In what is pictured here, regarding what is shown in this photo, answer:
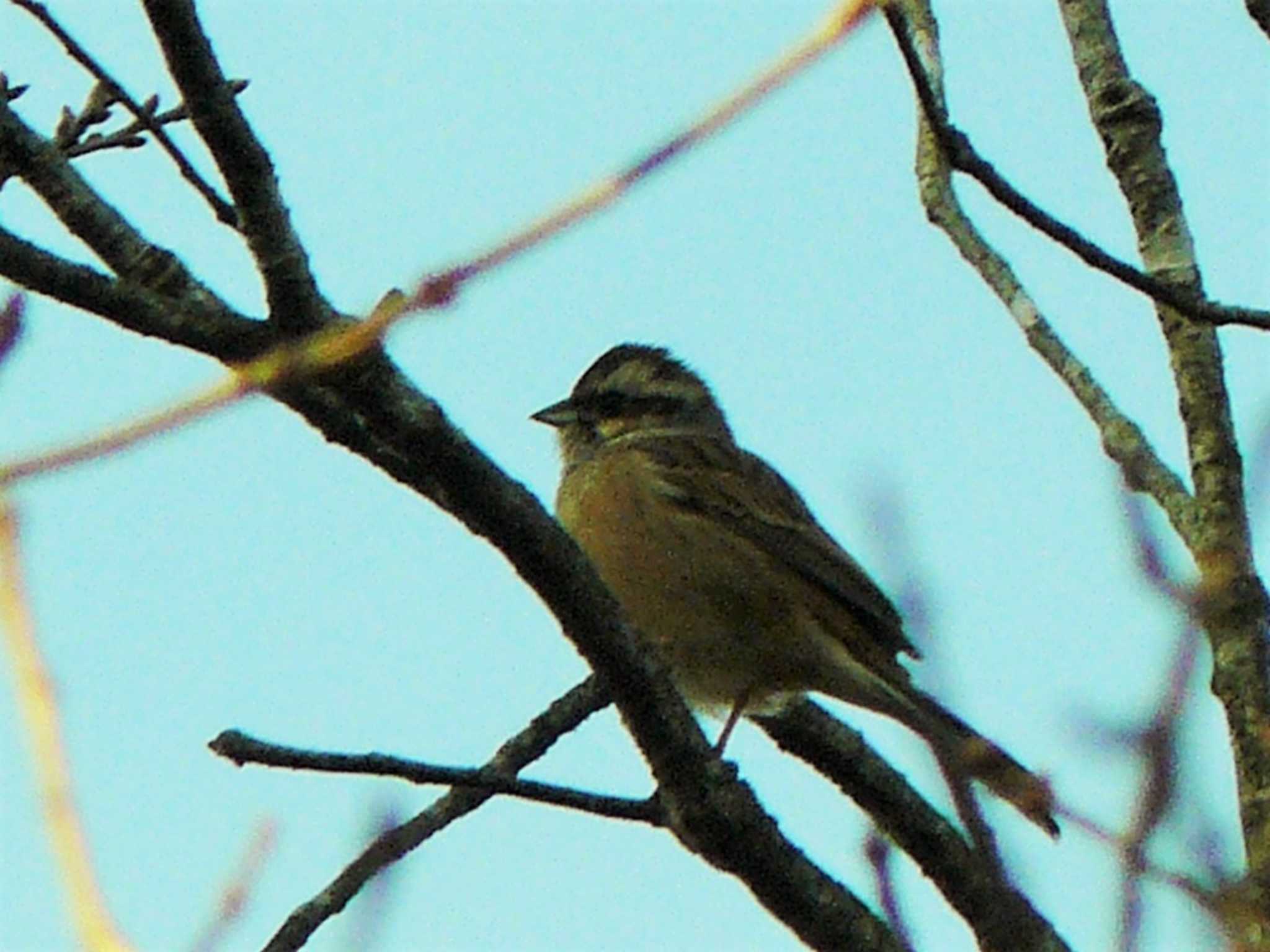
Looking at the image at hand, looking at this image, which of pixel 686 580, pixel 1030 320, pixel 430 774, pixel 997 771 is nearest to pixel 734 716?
pixel 686 580

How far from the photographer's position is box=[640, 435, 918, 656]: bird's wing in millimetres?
6758

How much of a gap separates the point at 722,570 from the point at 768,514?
16.1 inches

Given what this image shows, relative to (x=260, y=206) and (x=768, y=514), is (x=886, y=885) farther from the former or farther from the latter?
(x=768, y=514)

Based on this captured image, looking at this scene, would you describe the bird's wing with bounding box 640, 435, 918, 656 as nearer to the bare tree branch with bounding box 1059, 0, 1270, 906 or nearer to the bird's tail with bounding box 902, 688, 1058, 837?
the bare tree branch with bounding box 1059, 0, 1270, 906

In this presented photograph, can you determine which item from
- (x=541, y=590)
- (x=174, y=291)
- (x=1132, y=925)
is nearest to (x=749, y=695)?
(x=541, y=590)

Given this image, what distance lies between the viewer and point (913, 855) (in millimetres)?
4070

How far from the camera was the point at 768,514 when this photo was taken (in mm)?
7246

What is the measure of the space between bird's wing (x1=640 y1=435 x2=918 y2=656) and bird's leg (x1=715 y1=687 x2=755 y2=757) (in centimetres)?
55

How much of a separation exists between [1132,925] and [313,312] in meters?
1.32

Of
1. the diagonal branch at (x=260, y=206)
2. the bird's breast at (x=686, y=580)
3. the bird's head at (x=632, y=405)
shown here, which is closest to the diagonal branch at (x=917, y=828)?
the diagonal branch at (x=260, y=206)

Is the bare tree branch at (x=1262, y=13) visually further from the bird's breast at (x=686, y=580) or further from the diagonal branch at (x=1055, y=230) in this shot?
the bird's breast at (x=686, y=580)

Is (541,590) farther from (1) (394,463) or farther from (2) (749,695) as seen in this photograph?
(2) (749,695)

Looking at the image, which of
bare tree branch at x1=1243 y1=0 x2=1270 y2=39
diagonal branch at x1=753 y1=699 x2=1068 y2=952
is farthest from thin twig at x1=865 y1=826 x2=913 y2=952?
bare tree branch at x1=1243 y1=0 x2=1270 y2=39

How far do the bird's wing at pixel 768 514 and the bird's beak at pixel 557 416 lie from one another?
393 millimetres
